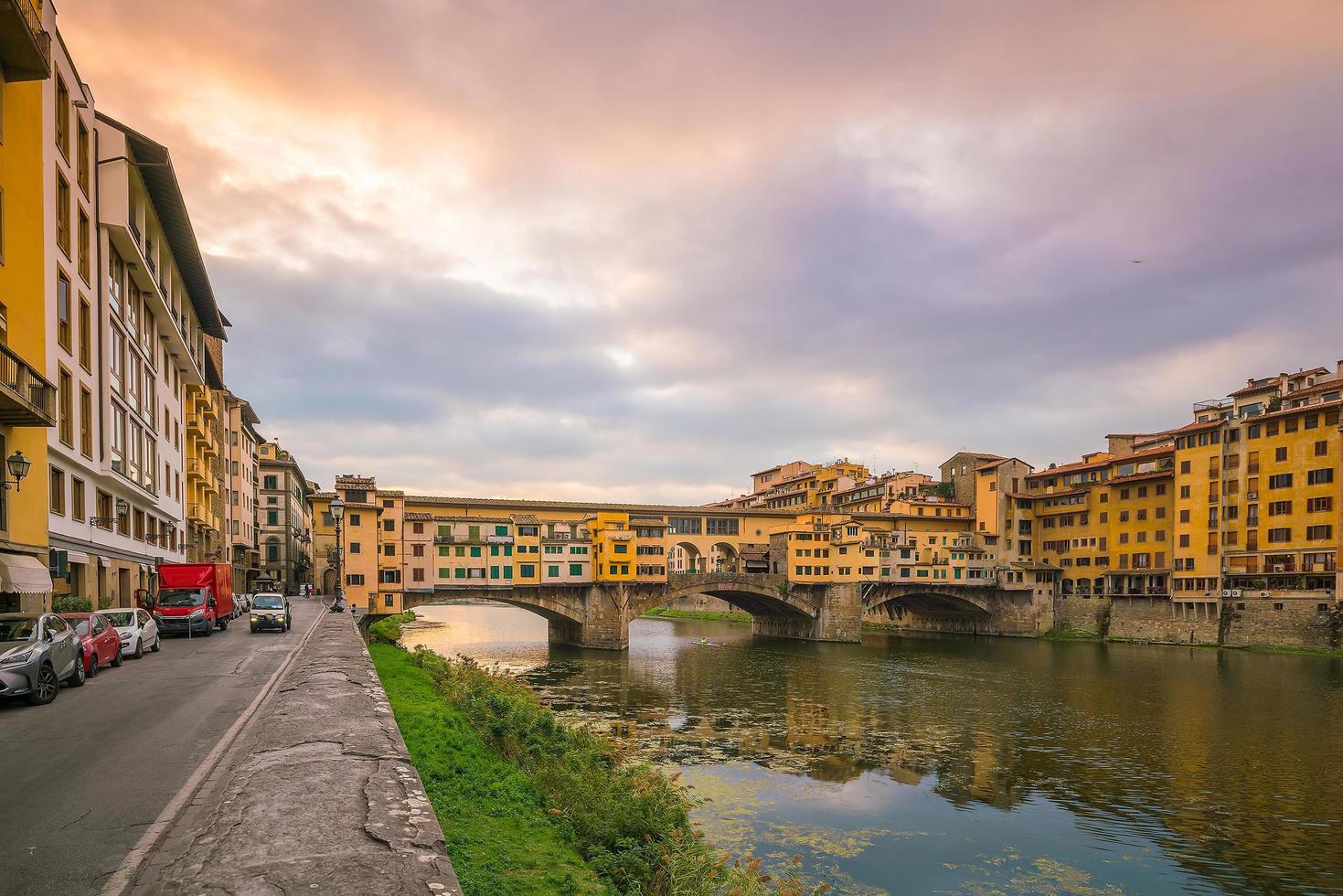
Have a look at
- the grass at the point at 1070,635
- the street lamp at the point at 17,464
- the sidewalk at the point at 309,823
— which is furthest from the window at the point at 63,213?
the grass at the point at 1070,635

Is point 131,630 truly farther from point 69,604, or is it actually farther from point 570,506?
point 570,506

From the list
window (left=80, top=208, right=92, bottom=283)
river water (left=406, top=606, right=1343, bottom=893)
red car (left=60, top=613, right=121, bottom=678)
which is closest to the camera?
red car (left=60, top=613, right=121, bottom=678)

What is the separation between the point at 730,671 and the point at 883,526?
46.0 metres

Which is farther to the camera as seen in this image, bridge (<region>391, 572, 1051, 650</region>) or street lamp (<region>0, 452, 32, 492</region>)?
bridge (<region>391, 572, 1051, 650</region>)

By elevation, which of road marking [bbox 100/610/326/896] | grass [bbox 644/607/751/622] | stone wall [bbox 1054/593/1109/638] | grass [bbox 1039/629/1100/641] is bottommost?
grass [bbox 644/607/751/622]

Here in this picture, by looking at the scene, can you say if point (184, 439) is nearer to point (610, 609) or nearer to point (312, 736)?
point (610, 609)

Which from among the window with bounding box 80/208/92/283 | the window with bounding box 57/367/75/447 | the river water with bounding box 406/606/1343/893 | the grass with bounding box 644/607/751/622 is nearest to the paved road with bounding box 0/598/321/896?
the window with bounding box 57/367/75/447

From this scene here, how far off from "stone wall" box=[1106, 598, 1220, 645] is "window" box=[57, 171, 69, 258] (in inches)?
3289

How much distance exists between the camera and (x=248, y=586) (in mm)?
84625

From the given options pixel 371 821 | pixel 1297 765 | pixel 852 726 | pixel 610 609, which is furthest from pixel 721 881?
pixel 610 609

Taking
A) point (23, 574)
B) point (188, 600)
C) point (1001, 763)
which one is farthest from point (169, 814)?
point (1001, 763)

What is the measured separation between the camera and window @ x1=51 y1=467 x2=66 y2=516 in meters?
26.5

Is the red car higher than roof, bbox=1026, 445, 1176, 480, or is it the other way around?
roof, bbox=1026, 445, 1176, 480

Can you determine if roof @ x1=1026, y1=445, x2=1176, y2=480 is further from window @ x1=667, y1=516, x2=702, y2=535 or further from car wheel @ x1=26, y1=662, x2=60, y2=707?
car wheel @ x1=26, y1=662, x2=60, y2=707
